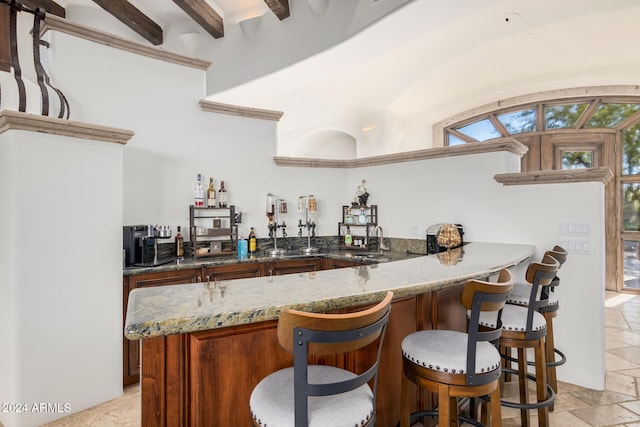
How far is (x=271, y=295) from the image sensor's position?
126cm

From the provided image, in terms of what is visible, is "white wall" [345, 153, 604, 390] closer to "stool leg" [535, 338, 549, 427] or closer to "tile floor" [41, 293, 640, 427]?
"tile floor" [41, 293, 640, 427]

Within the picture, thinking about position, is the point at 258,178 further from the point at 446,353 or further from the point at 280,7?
the point at 446,353

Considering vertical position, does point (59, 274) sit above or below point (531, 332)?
above

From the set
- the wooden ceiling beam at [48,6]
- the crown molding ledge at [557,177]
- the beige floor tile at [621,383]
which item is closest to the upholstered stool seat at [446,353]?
the crown molding ledge at [557,177]

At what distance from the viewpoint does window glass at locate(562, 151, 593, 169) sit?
5.90 metres

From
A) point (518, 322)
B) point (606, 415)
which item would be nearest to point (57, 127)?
point (518, 322)

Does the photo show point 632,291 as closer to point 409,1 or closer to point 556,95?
point 556,95

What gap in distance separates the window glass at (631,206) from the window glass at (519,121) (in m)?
1.76

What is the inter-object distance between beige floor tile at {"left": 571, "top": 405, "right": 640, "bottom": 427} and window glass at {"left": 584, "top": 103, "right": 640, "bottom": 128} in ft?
17.1

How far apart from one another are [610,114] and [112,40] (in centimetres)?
720

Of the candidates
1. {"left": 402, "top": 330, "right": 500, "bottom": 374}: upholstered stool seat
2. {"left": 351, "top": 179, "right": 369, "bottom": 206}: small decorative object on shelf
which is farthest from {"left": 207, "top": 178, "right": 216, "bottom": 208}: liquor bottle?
{"left": 402, "top": 330, "right": 500, "bottom": 374}: upholstered stool seat

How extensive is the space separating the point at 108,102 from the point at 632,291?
777 centimetres

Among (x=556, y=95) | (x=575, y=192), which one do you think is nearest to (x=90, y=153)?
(x=575, y=192)

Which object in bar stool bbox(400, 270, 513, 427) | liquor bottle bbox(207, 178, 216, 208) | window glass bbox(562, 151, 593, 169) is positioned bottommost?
bar stool bbox(400, 270, 513, 427)
